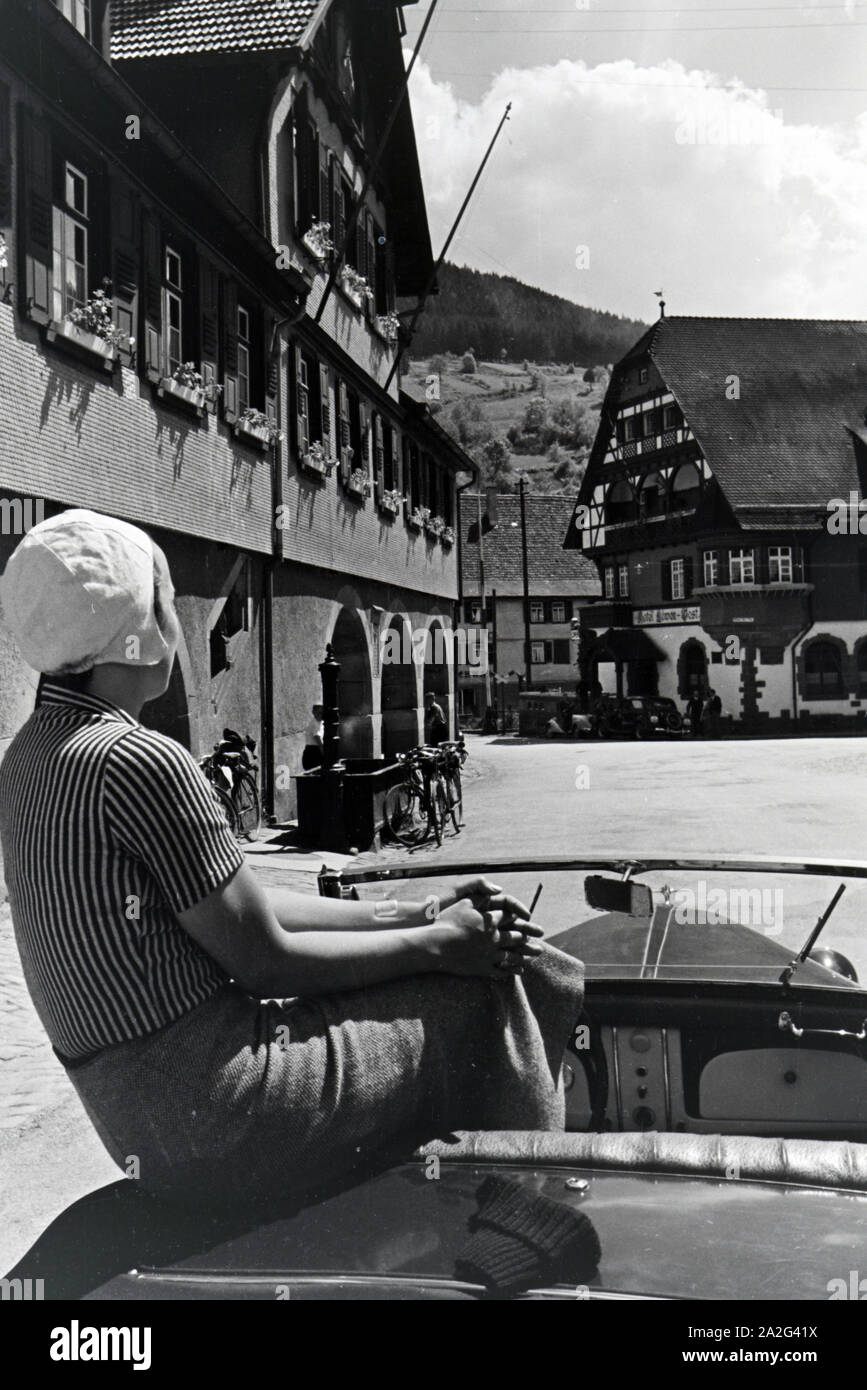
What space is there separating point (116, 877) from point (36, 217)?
369 inches

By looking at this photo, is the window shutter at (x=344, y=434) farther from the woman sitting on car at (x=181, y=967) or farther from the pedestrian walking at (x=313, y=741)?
the woman sitting on car at (x=181, y=967)

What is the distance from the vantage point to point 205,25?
15.8 m

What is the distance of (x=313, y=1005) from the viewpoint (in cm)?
203

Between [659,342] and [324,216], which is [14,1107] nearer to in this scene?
[324,216]

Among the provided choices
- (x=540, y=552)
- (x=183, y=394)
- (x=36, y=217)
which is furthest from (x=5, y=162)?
(x=540, y=552)

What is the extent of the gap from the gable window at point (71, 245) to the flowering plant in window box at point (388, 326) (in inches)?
441

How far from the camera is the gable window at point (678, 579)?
50156mm

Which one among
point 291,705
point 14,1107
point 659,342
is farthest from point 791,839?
point 659,342

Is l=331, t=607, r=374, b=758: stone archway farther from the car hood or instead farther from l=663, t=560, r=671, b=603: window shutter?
l=663, t=560, r=671, b=603: window shutter

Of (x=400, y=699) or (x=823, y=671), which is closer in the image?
(x=400, y=699)

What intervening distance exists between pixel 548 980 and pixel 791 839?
509 inches

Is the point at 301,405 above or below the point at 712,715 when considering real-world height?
above

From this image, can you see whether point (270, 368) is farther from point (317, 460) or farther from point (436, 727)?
point (436, 727)

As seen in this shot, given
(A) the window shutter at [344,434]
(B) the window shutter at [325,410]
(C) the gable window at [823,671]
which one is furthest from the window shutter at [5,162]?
(C) the gable window at [823,671]
